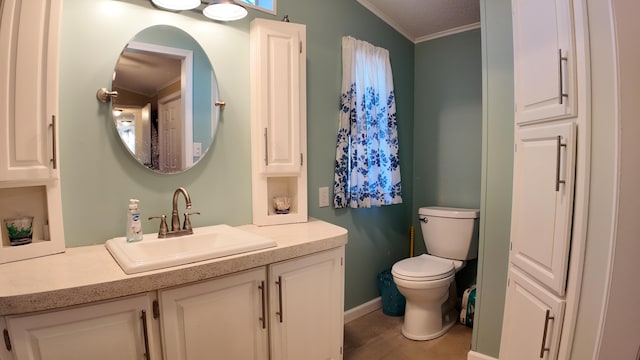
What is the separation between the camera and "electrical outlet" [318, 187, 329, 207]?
228 cm

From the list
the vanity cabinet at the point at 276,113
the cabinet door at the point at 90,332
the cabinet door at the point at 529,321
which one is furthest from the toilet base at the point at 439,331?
the cabinet door at the point at 90,332

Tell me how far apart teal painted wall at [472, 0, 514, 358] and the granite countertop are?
1.09 metres

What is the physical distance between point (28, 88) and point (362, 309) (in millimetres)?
2454

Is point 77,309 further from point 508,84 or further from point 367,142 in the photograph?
point 508,84

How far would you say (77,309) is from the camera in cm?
102

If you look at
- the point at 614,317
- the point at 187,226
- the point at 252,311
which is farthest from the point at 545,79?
the point at 187,226

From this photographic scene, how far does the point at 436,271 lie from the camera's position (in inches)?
87.7

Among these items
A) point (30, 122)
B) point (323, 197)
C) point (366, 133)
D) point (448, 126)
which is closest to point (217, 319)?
point (30, 122)

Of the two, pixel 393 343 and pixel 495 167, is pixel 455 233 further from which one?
pixel 393 343

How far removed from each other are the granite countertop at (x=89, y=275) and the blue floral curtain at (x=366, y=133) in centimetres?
91

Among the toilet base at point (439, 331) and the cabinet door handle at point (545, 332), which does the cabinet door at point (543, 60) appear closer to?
the cabinet door handle at point (545, 332)

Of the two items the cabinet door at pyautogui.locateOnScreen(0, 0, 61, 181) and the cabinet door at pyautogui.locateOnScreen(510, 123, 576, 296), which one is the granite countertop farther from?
the cabinet door at pyautogui.locateOnScreen(510, 123, 576, 296)

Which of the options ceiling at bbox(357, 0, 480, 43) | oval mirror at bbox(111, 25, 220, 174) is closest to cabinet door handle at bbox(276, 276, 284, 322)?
oval mirror at bbox(111, 25, 220, 174)

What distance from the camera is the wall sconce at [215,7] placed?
156 centimetres
